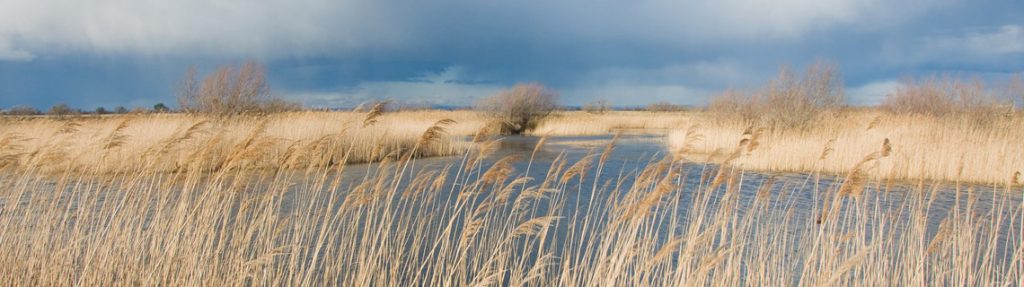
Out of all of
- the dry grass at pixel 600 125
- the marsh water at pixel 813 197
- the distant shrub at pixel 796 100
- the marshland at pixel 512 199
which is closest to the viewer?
the marshland at pixel 512 199

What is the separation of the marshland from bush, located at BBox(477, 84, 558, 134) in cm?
1240

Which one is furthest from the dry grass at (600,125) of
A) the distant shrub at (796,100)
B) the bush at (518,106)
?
the distant shrub at (796,100)

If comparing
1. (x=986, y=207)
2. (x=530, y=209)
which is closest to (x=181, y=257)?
(x=530, y=209)

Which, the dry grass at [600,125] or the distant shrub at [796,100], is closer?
the distant shrub at [796,100]

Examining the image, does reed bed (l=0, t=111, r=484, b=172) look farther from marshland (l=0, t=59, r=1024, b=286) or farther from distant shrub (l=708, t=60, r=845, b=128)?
distant shrub (l=708, t=60, r=845, b=128)

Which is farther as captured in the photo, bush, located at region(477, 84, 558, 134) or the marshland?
bush, located at region(477, 84, 558, 134)

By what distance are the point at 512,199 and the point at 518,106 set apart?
987 inches

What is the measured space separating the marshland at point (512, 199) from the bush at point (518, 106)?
12399 mm

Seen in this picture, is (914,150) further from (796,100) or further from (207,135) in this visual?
(207,135)

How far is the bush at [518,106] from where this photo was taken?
32969 mm

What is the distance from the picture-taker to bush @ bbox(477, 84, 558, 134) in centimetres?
3297

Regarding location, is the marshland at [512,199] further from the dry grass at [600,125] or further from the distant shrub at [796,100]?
the dry grass at [600,125]

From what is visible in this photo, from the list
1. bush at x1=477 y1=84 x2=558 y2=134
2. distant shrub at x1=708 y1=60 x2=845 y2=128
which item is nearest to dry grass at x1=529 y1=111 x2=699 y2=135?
bush at x1=477 y1=84 x2=558 y2=134

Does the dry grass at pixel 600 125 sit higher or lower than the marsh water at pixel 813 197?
higher
